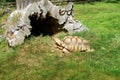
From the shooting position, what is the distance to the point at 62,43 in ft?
36.2

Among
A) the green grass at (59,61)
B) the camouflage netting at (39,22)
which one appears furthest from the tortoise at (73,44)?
the camouflage netting at (39,22)

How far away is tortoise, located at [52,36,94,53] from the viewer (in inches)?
430

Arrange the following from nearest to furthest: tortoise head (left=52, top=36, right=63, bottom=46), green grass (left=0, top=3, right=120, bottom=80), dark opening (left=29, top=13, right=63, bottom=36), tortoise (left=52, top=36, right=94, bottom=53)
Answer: green grass (left=0, top=3, right=120, bottom=80), tortoise (left=52, top=36, right=94, bottom=53), tortoise head (left=52, top=36, right=63, bottom=46), dark opening (left=29, top=13, right=63, bottom=36)

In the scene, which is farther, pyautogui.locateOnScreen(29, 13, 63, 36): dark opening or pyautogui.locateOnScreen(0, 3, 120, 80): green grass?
pyautogui.locateOnScreen(29, 13, 63, 36): dark opening

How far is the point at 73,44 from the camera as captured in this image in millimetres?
10984

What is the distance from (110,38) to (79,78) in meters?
3.25

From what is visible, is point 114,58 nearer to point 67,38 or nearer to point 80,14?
point 67,38

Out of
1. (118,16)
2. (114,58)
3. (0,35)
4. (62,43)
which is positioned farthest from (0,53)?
(118,16)

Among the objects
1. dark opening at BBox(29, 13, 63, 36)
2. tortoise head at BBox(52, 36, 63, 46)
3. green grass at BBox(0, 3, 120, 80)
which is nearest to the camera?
green grass at BBox(0, 3, 120, 80)

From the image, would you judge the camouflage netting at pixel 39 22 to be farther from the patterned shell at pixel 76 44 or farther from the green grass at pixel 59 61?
the patterned shell at pixel 76 44

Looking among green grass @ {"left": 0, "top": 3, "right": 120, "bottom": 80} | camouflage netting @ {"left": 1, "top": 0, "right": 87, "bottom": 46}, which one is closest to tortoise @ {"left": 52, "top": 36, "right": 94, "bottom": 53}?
green grass @ {"left": 0, "top": 3, "right": 120, "bottom": 80}

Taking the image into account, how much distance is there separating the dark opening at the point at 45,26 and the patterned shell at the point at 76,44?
3.65 ft

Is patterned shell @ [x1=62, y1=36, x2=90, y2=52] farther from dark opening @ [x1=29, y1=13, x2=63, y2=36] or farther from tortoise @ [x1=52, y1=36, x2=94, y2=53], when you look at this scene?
dark opening @ [x1=29, y1=13, x2=63, y2=36]

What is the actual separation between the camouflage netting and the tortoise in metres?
0.99
